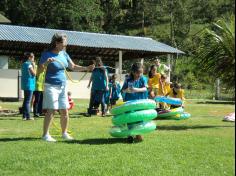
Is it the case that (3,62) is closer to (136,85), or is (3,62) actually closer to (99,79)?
(99,79)

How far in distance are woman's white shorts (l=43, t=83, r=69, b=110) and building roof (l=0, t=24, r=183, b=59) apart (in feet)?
55.7

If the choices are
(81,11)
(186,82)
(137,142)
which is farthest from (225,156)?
(81,11)

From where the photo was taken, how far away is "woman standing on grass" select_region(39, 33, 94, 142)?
8.23 metres

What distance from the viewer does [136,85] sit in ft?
29.2

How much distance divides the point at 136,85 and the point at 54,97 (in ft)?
5.19

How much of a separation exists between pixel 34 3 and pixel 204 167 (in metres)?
54.2

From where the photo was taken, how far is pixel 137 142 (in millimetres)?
8328

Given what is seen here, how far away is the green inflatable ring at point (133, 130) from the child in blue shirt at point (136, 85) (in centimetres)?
73

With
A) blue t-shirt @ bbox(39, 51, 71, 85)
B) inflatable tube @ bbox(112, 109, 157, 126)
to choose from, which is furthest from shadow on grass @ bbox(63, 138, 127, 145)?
blue t-shirt @ bbox(39, 51, 71, 85)

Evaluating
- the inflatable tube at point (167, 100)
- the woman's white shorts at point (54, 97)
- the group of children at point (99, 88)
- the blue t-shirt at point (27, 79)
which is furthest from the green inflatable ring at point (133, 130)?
the group of children at point (99, 88)

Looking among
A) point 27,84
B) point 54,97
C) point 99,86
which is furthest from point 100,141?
point 99,86

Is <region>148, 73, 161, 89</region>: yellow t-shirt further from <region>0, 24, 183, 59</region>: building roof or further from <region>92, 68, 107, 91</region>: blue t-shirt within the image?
<region>0, 24, 183, 59</region>: building roof

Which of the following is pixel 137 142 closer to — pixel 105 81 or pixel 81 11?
pixel 105 81

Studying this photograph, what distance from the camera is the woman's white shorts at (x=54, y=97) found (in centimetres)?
822
